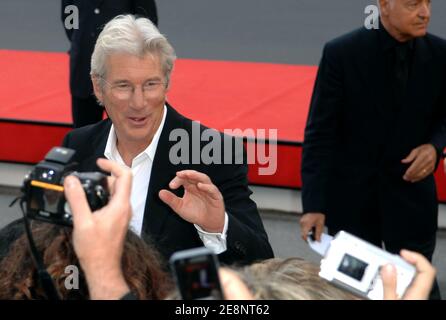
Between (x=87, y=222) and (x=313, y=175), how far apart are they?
144 centimetres

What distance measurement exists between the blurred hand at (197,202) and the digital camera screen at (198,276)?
0.65 meters

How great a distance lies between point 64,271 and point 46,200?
0.40ft

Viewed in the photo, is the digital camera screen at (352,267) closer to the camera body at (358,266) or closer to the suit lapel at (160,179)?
the camera body at (358,266)

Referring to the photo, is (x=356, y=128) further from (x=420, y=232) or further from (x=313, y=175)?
(x=420, y=232)

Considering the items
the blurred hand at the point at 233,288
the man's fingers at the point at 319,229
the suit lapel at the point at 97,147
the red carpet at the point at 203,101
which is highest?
the blurred hand at the point at 233,288

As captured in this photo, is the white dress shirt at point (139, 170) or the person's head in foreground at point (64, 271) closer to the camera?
the person's head in foreground at point (64, 271)

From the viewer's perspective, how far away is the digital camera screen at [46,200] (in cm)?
102

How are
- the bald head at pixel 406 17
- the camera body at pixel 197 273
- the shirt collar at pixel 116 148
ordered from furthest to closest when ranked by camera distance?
the bald head at pixel 406 17 → the shirt collar at pixel 116 148 → the camera body at pixel 197 273

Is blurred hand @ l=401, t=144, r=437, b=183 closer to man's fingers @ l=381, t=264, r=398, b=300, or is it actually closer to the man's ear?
the man's ear

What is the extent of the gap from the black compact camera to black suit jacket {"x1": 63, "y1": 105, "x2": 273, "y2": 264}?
580mm

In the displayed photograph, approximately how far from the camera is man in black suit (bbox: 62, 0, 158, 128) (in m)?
3.24

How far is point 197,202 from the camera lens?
153 centimetres

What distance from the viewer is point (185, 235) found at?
1.71m

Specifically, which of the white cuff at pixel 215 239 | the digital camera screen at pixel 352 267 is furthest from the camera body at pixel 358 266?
the white cuff at pixel 215 239
